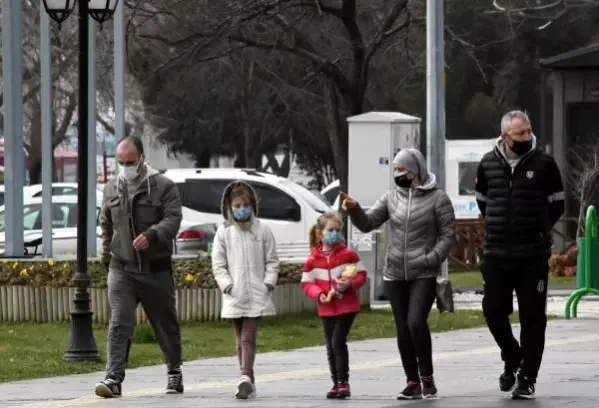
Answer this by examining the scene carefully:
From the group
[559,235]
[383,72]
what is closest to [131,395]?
[559,235]

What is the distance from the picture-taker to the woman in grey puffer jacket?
11.2 meters

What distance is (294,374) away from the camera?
13445 mm

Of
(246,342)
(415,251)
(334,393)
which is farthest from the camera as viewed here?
(246,342)

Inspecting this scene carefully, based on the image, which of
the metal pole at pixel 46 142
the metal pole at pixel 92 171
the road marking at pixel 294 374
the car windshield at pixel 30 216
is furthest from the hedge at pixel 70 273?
the car windshield at pixel 30 216

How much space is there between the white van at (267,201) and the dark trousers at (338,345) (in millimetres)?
16238

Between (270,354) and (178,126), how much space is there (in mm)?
41594

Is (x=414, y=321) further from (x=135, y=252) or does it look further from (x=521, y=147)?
(x=135, y=252)

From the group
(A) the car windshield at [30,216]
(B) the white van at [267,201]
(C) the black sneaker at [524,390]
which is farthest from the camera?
(B) the white van at [267,201]

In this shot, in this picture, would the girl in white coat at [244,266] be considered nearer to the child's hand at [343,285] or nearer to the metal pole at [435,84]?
the child's hand at [343,285]

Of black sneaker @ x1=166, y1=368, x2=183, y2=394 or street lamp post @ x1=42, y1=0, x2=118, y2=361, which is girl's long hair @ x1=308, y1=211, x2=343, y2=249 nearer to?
black sneaker @ x1=166, y1=368, x2=183, y2=394

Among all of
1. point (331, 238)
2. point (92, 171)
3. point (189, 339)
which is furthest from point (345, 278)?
point (92, 171)

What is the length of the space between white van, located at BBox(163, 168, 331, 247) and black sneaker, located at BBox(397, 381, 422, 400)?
16728mm

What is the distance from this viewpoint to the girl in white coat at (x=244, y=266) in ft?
38.6

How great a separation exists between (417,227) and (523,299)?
0.82 meters
